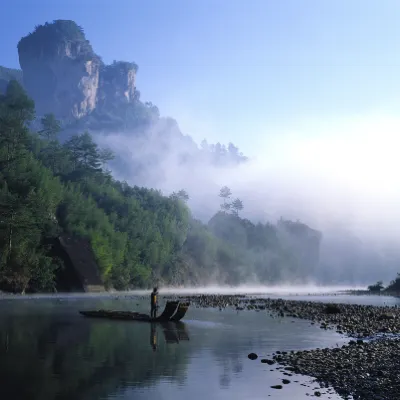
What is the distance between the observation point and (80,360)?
2161cm

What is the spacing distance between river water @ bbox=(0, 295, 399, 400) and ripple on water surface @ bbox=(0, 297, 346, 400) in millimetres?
35

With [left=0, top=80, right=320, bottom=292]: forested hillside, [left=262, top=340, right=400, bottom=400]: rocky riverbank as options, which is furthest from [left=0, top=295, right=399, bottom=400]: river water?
[left=0, top=80, right=320, bottom=292]: forested hillside

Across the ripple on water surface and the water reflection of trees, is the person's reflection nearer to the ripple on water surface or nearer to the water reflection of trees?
the ripple on water surface

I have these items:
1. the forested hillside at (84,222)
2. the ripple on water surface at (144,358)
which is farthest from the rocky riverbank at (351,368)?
the forested hillside at (84,222)

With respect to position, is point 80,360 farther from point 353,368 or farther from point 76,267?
point 76,267

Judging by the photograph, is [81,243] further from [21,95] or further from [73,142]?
[73,142]

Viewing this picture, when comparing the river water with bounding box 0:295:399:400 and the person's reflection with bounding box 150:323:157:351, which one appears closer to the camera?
the river water with bounding box 0:295:399:400

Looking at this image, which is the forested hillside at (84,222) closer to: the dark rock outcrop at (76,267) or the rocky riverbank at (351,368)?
the dark rock outcrop at (76,267)

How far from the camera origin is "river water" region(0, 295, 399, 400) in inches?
646

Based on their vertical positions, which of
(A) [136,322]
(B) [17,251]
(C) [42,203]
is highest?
(C) [42,203]

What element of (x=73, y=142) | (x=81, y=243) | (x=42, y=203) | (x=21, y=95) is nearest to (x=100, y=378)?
(x=42, y=203)

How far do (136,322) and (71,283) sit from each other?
159 ft

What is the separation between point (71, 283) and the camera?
8506 centimetres

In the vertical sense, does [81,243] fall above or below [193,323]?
above
